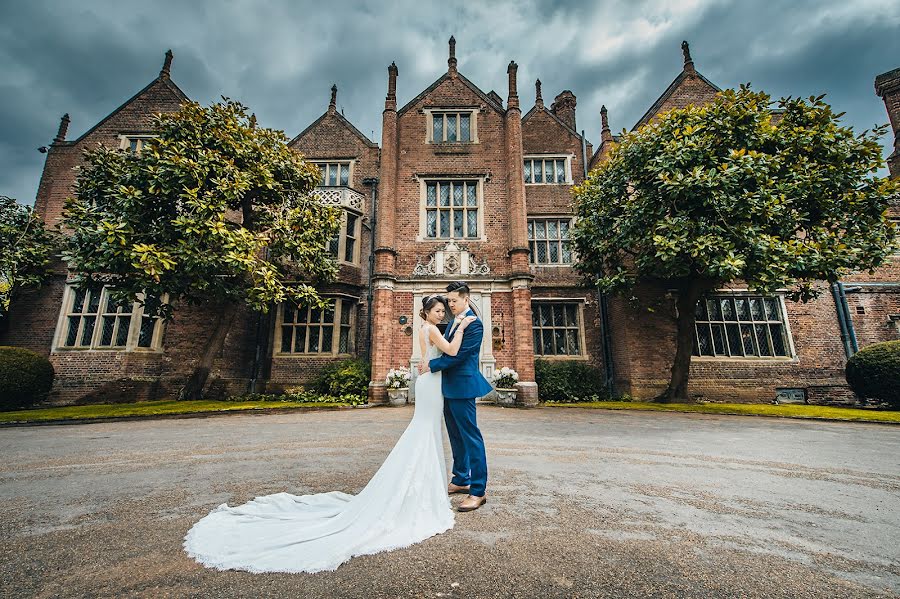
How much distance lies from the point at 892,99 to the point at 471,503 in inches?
1002

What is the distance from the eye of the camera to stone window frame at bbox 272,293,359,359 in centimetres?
1410

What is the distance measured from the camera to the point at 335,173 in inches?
655

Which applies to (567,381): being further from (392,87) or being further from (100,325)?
(100,325)

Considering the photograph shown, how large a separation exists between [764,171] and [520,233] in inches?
259

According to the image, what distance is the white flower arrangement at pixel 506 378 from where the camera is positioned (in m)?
11.7

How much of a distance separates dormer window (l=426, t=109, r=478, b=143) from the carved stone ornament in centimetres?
489

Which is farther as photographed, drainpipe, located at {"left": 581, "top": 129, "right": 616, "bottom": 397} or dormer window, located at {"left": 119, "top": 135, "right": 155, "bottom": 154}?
dormer window, located at {"left": 119, "top": 135, "right": 155, "bottom": 154}

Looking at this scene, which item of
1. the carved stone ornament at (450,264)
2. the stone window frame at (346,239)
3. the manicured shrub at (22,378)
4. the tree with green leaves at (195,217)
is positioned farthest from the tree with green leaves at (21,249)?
the carved stone ornament at (450,264)

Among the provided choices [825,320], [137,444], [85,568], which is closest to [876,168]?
[825,320]

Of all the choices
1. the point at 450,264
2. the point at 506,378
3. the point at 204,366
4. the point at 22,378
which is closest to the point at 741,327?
the point at 506,378

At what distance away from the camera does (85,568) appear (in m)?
2.15

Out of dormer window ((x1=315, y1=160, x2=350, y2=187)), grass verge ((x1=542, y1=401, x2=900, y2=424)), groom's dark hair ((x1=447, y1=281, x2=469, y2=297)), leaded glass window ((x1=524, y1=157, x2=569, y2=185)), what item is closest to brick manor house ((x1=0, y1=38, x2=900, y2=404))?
leaded glass window ((x1=524, y1=157, x2=569, y2=185))

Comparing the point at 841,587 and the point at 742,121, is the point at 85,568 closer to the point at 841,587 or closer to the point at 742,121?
the point at 841,587

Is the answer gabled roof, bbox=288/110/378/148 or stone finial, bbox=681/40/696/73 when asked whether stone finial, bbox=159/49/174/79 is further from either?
stone finial, bbox=681/40/696/73
